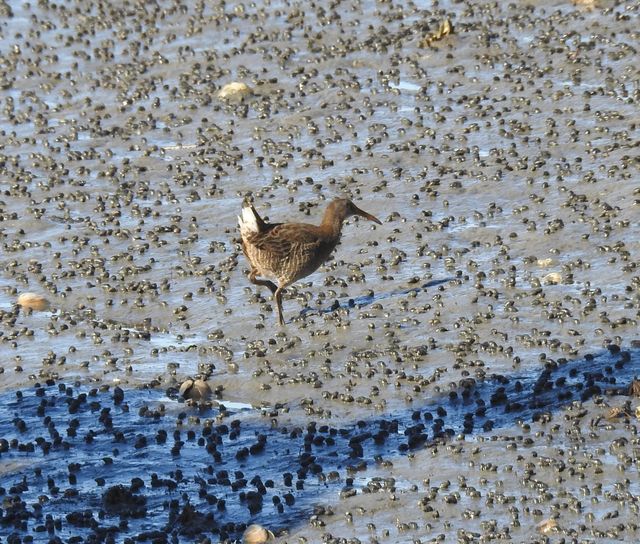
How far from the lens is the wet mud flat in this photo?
10.5 m

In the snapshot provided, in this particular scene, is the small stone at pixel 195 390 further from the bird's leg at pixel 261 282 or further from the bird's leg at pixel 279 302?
the bird's leg at pixel 261 282

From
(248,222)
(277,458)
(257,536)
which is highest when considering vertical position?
(248,222)

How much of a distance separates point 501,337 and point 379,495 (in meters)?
2.82

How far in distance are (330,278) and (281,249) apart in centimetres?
95

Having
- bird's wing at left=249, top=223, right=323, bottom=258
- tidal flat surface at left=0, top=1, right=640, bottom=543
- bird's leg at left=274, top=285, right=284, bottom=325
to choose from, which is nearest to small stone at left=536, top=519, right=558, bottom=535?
tidal flat surface at left=0, top=1, right=640, bottom=543

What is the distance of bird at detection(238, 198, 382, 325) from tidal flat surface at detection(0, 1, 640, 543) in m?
0.36

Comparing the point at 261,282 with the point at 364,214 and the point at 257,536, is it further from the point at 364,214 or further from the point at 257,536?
the point at 257,536

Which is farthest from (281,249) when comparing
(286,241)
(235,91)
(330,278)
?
(235,91)

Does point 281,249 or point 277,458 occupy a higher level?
point 281,249

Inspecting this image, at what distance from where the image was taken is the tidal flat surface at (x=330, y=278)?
10773 millimetres

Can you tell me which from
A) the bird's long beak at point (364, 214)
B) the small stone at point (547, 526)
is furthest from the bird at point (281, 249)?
the small stone at point (547, 526)

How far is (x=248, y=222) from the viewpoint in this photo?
14.0 m

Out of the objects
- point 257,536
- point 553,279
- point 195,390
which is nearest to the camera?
point 257,536

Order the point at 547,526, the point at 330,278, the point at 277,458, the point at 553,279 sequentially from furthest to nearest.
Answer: the point at 330,278, the point at 553,279, the point at 277,458, the point at 547,526
